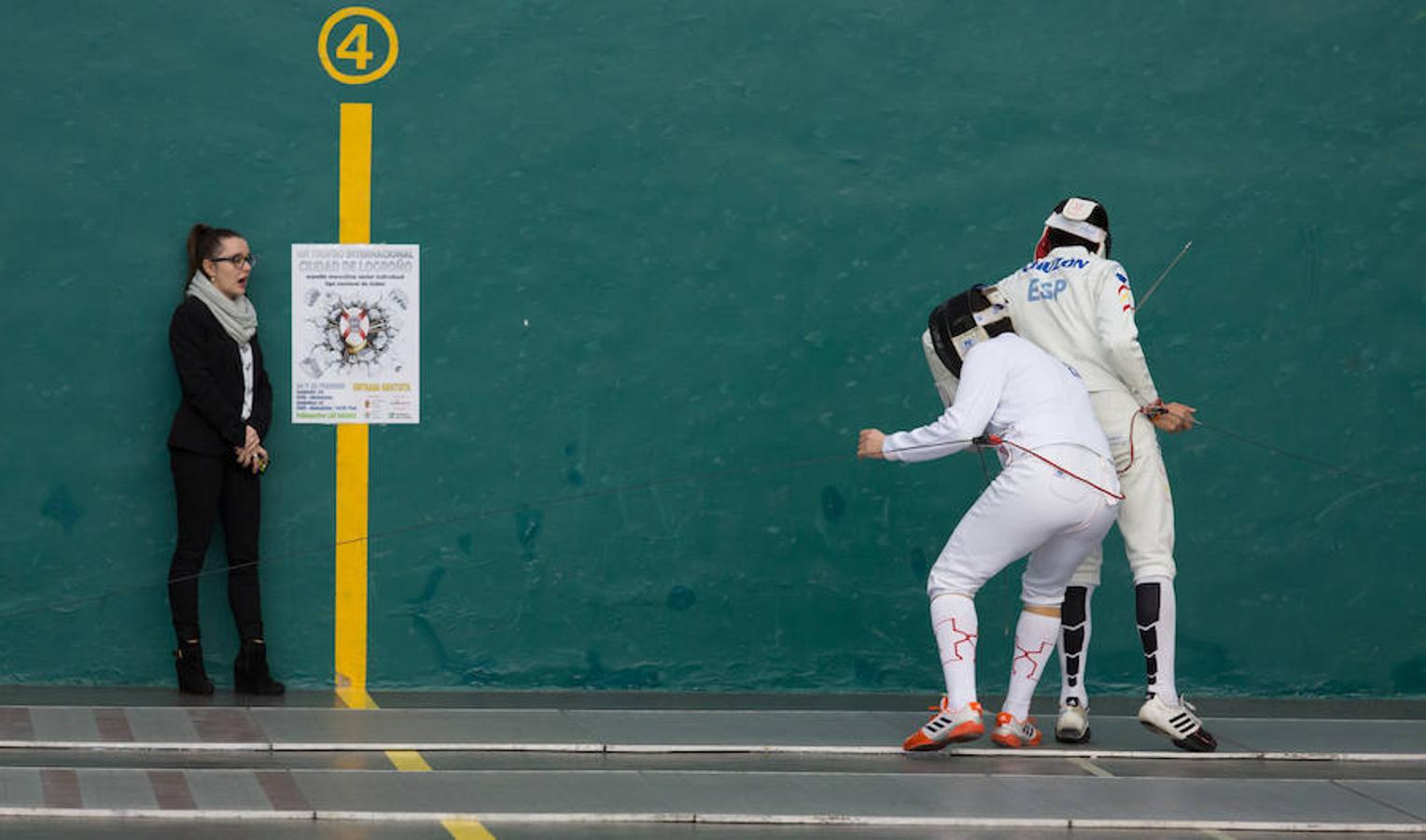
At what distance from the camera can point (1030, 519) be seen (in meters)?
6.41

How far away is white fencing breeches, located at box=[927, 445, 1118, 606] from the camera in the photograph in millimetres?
6398

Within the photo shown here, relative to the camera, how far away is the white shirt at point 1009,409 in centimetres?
643

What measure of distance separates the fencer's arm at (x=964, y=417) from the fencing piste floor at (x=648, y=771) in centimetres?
106

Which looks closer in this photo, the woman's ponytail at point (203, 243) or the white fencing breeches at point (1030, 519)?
the white fencing breeches at point (1030, 519)

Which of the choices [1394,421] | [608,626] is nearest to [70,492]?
[608,626]

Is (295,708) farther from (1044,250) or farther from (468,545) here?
(1044,250)

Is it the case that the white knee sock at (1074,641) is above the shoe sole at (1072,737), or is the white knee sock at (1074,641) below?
above

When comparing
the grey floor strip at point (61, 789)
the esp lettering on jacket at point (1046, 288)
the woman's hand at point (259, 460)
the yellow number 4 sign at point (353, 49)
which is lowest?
the grey floor strip at point (61, 789)

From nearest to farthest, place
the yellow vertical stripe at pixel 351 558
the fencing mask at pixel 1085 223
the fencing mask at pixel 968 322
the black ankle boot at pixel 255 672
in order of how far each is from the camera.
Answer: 1. the fencing mask at pixel 968 322
2. the fencing mask at pixel 1085 223
3. the black ankle boot at pixel 255 672
4. the yellow vertical stripe at pixel 351 558

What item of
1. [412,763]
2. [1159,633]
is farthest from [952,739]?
[412,763]

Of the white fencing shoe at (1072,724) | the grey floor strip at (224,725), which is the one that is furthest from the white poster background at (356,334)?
the white fencing shoe at (1072,724)

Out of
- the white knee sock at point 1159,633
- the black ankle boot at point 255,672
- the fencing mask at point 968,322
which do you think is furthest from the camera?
the black ankle boot at point 255,672

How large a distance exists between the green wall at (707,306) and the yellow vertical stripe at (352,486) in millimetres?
56

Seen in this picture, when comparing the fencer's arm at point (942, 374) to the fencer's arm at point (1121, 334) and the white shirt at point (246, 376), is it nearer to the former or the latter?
the fencer's arm at point (1121, 334)
